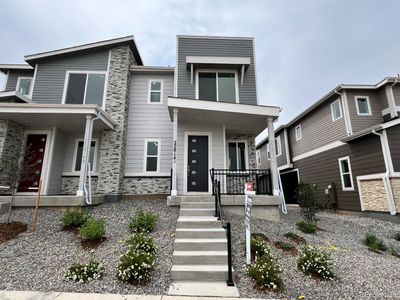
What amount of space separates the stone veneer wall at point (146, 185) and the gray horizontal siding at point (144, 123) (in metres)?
0.40

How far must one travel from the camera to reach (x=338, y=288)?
3395 millimetres

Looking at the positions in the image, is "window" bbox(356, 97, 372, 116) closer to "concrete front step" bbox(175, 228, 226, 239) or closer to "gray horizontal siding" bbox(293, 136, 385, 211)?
"gray horizontal siding" bbox(293, 136, 385, 211)

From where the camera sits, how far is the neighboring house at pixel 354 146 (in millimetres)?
8344

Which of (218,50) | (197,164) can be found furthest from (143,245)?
(218,50)

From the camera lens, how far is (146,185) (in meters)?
8.89

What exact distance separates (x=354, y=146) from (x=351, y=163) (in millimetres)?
845

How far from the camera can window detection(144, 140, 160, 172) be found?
9156 millimetres

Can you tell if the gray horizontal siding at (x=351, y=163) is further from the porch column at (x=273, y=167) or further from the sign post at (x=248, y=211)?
the sign post at (x=248, y=211)

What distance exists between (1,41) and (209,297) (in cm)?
2163

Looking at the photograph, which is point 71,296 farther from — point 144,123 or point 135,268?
point 144,123

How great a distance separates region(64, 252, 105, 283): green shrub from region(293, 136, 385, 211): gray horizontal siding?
10538 millimetres

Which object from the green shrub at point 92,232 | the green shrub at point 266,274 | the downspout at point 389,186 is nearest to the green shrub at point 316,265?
the green shrub at point 266,274

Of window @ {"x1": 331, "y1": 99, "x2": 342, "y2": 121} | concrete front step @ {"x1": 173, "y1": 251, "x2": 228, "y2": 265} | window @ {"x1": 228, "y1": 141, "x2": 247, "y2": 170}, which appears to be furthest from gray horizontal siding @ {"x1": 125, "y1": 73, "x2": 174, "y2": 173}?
window @ {"x1": 331, "y1": 99, "x2": 342, "y2": 121}

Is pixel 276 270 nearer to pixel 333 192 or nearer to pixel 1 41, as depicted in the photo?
pixel 333 192
